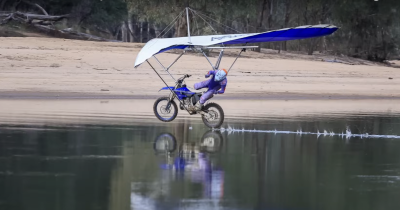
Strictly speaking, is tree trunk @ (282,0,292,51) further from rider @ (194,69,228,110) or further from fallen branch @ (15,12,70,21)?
rider @ (194,69,228,110)

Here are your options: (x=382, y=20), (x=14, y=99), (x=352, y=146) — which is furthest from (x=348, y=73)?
(x=352, y=146)

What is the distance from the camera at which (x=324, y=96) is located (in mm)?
32438

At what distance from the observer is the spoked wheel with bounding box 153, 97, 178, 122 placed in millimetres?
19297

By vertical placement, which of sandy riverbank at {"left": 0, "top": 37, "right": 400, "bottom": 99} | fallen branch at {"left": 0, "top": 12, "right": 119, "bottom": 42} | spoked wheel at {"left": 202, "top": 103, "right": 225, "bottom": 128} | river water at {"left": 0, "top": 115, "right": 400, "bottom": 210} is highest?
fallen branch at {"left": 0, "top": 12, "right": 119, "bottom": 42}

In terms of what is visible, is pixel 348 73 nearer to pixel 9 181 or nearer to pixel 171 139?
pixel 171 139

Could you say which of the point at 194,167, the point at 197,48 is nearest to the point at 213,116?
the point at 197,48

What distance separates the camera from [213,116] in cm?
1827

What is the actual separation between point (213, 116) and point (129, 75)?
14249 mm

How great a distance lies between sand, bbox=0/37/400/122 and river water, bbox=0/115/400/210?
4.64 metres

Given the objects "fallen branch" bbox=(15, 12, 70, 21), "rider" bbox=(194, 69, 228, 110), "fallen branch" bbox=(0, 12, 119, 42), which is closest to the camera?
"rider" bbox=(194, 69, 228, 110)

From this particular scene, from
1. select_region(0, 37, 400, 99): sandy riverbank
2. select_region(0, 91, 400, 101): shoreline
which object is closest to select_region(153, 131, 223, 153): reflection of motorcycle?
select_region(0, 91, 400, 101): shoreline

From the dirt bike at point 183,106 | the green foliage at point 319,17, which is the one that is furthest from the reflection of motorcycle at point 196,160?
the green foliage at point 319,17

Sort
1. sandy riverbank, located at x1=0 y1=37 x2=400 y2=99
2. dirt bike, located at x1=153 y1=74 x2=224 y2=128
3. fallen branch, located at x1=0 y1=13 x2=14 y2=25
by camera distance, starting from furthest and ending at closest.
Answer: fallen branch, located at x1=0 y1=13 x2=14 y2=25 < sandy riverbank, located at x1=0 y1=37 x2=400 y2=99 < dirt bike, located at x1=153 y1=74 x2=224 y2=128

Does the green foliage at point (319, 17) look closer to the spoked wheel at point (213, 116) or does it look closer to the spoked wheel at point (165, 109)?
the spoked wheel at point (165, 109)
